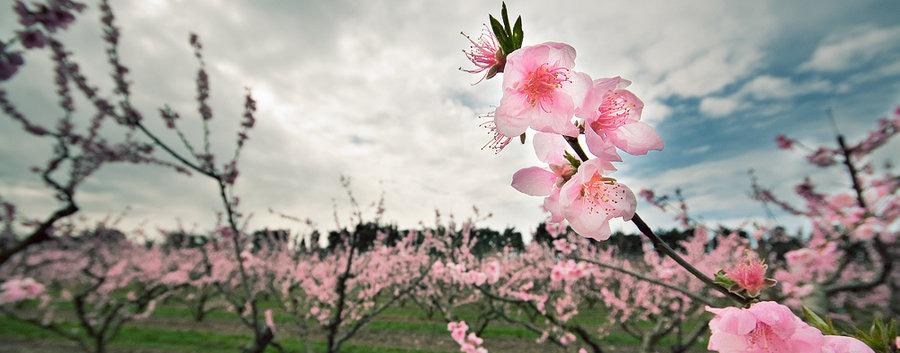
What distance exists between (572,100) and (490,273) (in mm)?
6523

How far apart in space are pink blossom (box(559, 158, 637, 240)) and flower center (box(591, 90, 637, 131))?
0.10 metres

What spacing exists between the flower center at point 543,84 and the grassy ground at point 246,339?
9244 millimetres

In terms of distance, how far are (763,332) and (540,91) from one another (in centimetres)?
70

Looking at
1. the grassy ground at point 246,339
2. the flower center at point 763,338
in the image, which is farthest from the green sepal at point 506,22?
the grassy ground at point 246,339

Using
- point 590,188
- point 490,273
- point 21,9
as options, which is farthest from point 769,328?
point 490,273

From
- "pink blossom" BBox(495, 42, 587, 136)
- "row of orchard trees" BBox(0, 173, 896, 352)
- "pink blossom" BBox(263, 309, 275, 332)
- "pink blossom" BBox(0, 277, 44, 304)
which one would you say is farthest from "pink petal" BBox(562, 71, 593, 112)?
"pink blossom" BBox(0, 277, 44, 304)

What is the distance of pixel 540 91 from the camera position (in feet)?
2.68

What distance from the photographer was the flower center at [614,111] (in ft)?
2.75

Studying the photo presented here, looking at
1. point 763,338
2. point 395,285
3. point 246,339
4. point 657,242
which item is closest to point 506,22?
Answer: point 657,242

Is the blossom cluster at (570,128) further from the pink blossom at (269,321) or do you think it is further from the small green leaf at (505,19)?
the pink blossom at (269,321)

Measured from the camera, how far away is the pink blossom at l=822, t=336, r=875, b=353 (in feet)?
2.40

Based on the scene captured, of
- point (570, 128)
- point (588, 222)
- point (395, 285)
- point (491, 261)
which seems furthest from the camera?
point (395, 285)

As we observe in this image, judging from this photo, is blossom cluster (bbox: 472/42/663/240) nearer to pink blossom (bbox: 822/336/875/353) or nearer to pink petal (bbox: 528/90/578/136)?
pink petal (bbox: 528/90/578/136)

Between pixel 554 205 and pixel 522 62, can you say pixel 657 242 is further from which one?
pixel 522 62
